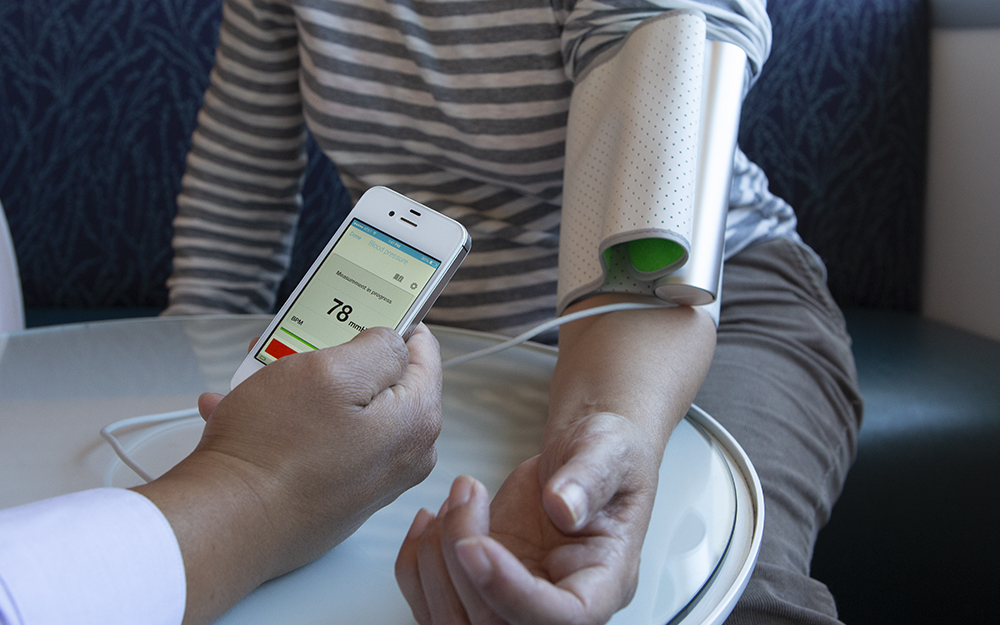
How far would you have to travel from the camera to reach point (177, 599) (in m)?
0.28

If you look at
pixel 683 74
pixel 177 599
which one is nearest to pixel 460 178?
pixel 683 74

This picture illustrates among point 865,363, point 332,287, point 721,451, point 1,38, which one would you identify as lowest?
point 865,363

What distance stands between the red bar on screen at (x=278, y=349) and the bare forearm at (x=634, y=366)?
6.3 inches

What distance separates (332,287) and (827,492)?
1.40 feet

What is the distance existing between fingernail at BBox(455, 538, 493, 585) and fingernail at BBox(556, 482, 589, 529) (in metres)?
0.04

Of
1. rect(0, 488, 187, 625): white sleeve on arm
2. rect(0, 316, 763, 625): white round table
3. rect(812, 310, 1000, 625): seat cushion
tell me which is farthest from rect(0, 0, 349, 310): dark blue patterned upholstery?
rect(0, 488, 187, 625): white sleeve on arm

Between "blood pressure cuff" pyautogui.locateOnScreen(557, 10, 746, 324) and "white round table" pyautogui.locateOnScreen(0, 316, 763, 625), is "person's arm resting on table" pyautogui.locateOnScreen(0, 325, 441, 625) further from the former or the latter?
"blood pressure cuff" pyautogui.locateOnScreen(557, 10, 746, 324)

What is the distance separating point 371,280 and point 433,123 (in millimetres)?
314

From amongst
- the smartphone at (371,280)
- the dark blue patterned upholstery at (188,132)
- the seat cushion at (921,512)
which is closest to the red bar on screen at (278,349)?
the smartphone at (371,280)

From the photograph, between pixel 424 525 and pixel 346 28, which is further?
pixel 346 28

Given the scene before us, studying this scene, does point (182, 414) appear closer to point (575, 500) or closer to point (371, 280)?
point (371, 280)

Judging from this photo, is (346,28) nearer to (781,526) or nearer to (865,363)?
(781,526)

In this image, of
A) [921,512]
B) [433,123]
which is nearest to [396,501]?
[433,123]

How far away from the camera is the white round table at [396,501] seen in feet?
1.05
